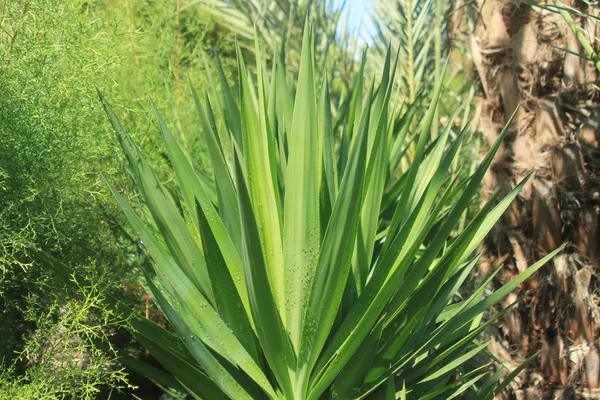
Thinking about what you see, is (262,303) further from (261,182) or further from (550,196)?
(550,196)

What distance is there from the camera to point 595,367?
1.59 m

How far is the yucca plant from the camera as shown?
1034 mm

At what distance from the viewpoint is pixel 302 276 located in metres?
1.08

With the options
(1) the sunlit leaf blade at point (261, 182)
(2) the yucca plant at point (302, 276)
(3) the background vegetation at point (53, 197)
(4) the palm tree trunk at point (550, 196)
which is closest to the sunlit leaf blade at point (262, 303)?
(2) the yucca plant at point (302, 276)

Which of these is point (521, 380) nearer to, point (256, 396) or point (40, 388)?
point (256, 396)

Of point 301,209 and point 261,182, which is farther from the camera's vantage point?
point 261,182

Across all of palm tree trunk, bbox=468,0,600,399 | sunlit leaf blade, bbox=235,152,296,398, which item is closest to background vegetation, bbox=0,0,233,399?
sunlit leaf blade, bbox=235,152,296,398

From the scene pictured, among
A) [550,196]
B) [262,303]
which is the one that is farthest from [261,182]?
[550,196]

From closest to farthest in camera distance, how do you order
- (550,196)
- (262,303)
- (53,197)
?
(262,303) < (53,197) < (550,196)

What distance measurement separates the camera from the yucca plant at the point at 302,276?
1034 mm

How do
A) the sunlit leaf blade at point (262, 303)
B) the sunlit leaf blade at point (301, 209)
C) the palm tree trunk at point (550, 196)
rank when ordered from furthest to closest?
the palm tree trunk at point (550, 196) < the sunlit leaf blade at point (301, 209) < the sunlit leaf blade at point (262, 303)

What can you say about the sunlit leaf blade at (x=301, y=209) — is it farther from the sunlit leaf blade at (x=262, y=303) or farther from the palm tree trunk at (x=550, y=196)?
the palm tree trunk at (x=550, y=196)

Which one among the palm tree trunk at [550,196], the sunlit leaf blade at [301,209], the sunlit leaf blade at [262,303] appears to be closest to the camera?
the sunlit leaf blade at [262,303]

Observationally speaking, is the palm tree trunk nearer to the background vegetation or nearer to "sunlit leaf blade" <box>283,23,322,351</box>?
"sunlit leaf blade" <box>283,23,322,351</box>
